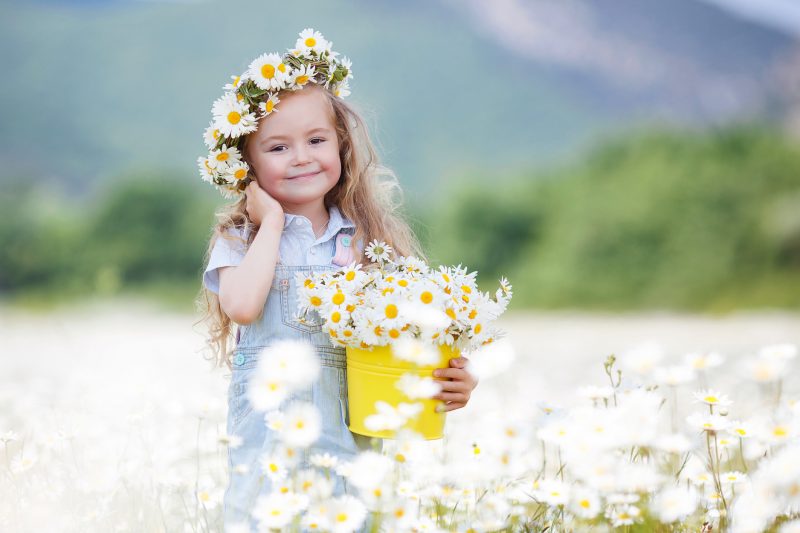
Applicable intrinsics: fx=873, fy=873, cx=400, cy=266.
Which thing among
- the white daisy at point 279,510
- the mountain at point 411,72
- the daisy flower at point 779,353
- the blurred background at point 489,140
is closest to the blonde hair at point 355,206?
the white daisy at point 279,510

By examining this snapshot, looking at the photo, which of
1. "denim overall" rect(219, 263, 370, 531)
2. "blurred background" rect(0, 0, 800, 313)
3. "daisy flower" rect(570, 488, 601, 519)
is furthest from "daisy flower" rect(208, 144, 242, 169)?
"blurred background" rect(0, 0, 800, 313)

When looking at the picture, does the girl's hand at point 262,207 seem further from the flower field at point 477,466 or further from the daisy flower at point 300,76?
the flower field at point 477,466

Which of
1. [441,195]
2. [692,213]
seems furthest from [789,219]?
[441,195]

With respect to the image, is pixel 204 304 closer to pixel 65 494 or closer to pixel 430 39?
pixel 65 494

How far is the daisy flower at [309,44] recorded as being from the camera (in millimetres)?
2877

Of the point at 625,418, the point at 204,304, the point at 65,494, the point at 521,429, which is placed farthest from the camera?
the point at 204,304

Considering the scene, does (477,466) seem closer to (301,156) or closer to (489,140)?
(301,156)

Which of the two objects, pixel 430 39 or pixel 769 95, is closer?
pixel 769 95

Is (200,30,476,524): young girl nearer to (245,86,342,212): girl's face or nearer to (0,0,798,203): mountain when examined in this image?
(245,86,342,212): girl's face

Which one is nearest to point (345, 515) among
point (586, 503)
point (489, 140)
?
point (586, 503)

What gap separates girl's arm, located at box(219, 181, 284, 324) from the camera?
2508mm

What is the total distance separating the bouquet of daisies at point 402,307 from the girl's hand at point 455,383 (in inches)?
1.9

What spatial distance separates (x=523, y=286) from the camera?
14.1 metres

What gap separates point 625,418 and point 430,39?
22411 millimetres
